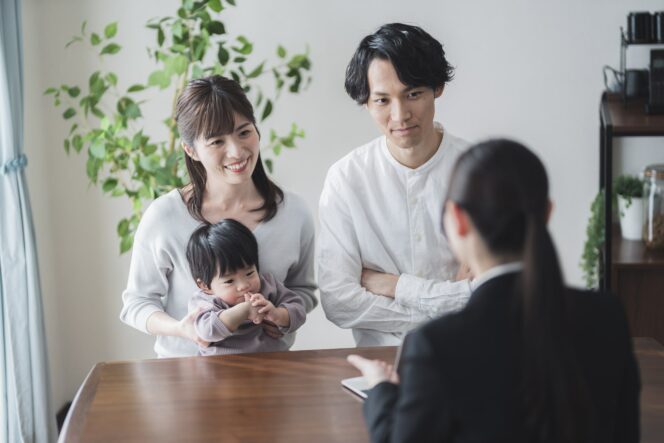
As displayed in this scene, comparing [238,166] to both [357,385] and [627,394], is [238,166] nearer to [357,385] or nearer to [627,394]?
[357,385]

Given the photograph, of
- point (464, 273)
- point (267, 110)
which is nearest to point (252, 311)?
point (464, 273)

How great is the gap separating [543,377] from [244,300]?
1.09m

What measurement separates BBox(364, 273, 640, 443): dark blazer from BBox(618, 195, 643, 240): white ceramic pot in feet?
6.23

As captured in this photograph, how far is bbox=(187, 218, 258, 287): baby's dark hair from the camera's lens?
6.64 ft

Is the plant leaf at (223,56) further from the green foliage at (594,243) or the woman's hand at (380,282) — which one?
the green foliage at (594,243)

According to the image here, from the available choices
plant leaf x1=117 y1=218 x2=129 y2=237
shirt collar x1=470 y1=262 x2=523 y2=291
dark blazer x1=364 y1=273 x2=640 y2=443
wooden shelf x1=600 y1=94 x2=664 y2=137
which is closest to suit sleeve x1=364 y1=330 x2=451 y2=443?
dark blazer x1=364 y1=273 x2=640 y2=443

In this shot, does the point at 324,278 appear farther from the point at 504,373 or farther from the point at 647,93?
the point at 647,93

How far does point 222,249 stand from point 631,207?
1.56 meters

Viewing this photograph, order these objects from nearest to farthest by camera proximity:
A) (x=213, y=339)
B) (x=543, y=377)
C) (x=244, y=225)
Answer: (x=543, y=377)
(x=213, y=339)
(x=244, y=225)

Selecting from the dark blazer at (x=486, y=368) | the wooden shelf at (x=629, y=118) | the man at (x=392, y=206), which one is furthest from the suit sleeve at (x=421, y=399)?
the wooden shelf at (x=629, y=118)

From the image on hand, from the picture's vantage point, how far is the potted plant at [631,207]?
2.93 meters

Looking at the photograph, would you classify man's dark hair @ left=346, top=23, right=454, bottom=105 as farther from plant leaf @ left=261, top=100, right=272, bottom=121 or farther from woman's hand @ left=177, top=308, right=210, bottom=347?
plant leaf @ left=261, top=100, right=272, bottom=121

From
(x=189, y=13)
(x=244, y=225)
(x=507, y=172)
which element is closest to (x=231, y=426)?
(x=244, y=225)

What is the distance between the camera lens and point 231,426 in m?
1.63
